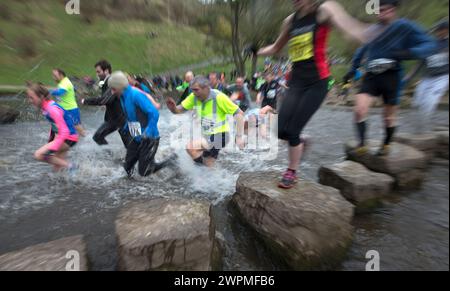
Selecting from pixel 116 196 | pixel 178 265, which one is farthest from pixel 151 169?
pixel 178 265

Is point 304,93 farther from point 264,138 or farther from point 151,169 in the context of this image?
point 264,138

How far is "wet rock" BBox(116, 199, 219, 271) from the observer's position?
2.27 m

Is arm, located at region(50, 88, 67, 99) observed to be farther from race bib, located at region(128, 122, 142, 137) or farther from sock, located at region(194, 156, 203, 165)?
sock, located at region(194, 156, 203, 165)

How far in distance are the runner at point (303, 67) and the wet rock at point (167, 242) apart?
1.14m

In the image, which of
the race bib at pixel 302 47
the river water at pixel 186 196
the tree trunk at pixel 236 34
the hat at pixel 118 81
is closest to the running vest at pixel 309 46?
the race bib at pixel 302 47

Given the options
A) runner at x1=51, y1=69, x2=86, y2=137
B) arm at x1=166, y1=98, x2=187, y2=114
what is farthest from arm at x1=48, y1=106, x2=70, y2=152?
runner at x1=51, y1=69, x2=86, y2=137

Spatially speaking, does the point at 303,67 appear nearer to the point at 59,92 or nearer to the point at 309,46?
the point at 309,46

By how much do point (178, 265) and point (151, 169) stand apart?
8.33ft

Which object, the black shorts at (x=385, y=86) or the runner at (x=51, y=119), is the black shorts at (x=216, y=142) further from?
the runner at (x=51, y=119)

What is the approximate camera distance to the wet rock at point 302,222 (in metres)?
2.45

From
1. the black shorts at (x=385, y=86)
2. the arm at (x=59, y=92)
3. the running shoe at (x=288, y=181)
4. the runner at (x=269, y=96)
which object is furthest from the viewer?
the runner at (x=269, y=96)

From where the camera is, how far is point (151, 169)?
4637 millimetres

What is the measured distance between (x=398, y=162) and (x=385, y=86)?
979 mm

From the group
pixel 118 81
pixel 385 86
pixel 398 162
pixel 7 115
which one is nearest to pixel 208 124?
pixel 118 81
